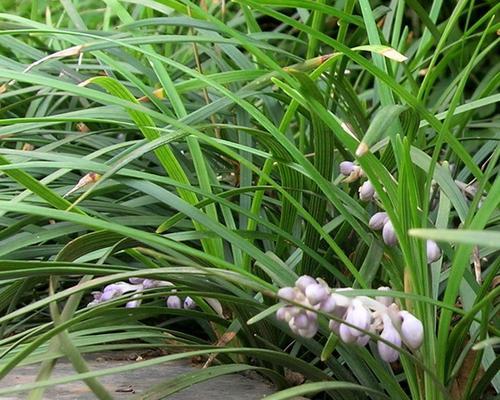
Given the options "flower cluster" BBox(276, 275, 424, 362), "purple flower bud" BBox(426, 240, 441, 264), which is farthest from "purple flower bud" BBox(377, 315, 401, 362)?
"purple flower bud" BBox(426, 240, 441, 264)

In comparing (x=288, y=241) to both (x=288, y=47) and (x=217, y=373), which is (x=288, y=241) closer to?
(x=217, y=373)

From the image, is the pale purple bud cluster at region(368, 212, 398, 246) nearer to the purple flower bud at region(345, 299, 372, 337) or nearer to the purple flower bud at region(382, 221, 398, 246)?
the purple flower bud at region(382, 221, 398, 246)

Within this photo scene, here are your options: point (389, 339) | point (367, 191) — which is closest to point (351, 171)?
point (367, 191)

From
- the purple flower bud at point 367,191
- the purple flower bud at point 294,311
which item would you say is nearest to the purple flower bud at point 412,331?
the purple flower bud at point 294,311

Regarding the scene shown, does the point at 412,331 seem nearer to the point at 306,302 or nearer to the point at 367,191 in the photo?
the point at 306,302

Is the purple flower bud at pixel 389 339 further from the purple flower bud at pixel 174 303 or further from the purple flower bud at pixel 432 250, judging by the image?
the purple flower bud at pixel 174 303
